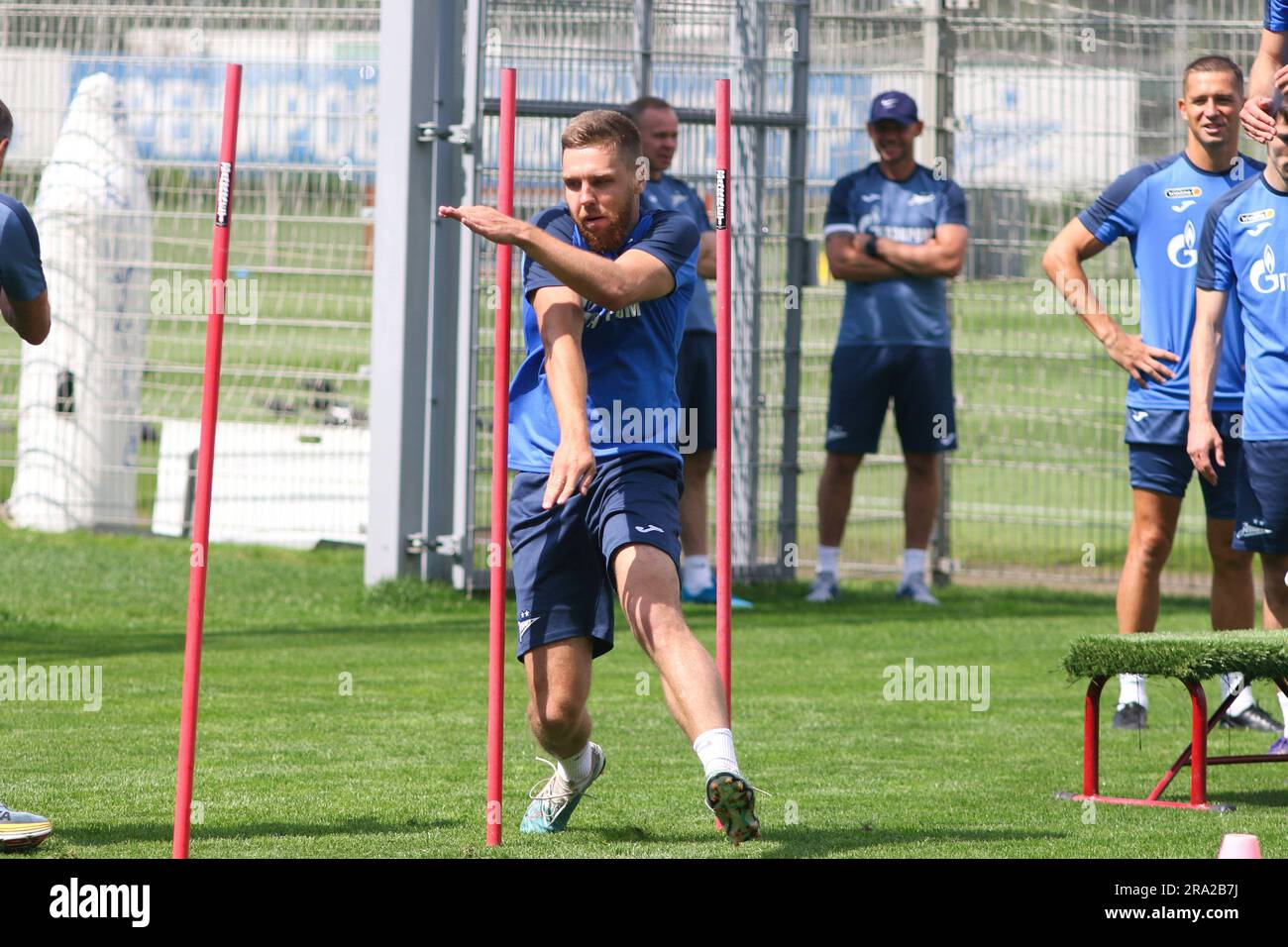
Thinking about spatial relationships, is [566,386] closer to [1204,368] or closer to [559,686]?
[559,686]

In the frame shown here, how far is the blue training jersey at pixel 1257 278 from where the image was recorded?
681 cm

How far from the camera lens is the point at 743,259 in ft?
41.3

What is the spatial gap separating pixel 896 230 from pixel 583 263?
6523 mm

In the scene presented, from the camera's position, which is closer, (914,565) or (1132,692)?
(1132,692)

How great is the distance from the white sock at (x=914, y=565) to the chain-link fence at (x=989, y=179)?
1.02 meters

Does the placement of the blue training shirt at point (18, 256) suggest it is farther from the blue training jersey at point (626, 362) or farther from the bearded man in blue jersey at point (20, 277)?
the blue training jersey at point (626, 362)

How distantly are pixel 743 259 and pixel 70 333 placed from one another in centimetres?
475

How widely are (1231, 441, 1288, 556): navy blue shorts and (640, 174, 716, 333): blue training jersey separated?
157 inches

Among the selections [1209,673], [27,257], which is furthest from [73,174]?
[1209,673]

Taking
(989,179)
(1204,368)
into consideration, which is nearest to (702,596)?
(989,179)

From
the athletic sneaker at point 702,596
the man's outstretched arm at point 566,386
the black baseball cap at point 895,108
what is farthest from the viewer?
the athletic sneaker at point 702,596

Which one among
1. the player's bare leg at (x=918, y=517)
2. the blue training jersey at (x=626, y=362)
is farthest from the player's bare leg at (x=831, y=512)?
the blue training jersey at (x=626, y=362)

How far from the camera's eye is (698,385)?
36.7 feet
